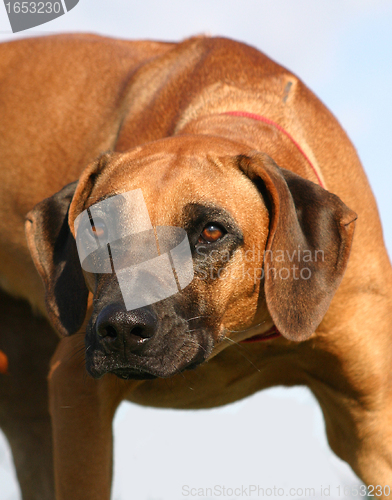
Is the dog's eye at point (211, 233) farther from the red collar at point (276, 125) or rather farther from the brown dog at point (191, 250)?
the red collar at point (276, 125)

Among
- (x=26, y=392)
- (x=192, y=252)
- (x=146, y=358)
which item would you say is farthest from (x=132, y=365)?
(x=26, y=392)

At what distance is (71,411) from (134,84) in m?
Result: 2.27

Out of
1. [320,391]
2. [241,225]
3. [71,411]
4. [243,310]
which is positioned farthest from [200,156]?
[320,391]

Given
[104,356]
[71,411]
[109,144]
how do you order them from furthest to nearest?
[109,144] → [71,411] → [104,356]

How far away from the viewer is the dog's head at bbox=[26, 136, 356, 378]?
321 cm

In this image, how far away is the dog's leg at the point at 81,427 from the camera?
13.7 ft

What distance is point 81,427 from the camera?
4.19m

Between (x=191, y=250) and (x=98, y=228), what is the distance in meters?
0.47

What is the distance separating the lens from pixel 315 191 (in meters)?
3.66

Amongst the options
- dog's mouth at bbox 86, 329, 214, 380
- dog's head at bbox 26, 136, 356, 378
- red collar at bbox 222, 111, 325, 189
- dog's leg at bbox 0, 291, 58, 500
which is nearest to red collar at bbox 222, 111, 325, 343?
red collar at bbox 222, 111, 325, 189

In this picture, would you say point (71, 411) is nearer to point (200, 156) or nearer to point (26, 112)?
point (200, 156)

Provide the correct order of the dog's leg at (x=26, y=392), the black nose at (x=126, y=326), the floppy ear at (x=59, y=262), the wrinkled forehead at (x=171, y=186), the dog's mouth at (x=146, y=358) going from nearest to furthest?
the black nose at (x=126, y=326) → the dog's mouth at (x=146, y=358) → the wrinkled forehead at (x=171, y=186) → the floppy ear at (x=59, y=262) → the dog's leg at (x=26, y=392)

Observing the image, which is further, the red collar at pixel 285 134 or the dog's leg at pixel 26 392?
the dog's leg at pixel 26 392

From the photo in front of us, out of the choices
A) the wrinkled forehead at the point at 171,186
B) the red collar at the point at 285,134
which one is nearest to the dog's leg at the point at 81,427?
the red collar at the point at 285,134
